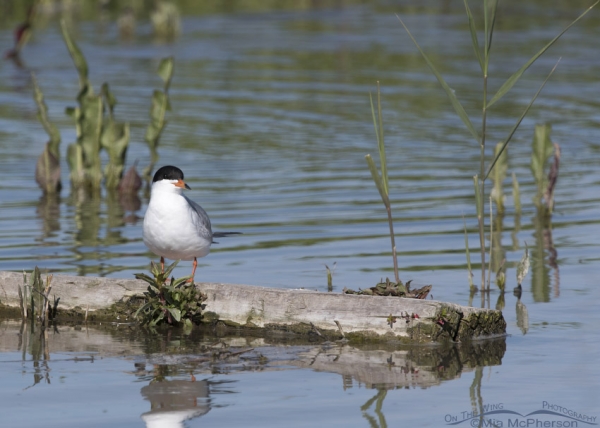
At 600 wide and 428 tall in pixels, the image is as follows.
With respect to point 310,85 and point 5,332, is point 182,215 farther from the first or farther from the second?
point 310,85

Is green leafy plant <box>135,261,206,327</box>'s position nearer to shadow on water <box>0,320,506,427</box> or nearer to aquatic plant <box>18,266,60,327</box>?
shadow on water <box>0,320,506,427</box>

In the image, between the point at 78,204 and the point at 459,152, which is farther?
the point at 459,152

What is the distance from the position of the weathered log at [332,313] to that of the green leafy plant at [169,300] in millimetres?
100

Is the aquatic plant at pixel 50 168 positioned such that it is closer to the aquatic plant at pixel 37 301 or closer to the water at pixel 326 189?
the water at pixel 326 189

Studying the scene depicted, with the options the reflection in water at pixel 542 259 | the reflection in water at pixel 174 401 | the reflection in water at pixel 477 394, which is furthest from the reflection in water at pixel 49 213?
the reflection in water at pixel 477 394

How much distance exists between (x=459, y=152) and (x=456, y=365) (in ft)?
28.5

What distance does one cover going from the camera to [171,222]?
6.82m

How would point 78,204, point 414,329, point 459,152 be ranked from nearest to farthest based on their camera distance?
point 414,329, point 78,204, point 459,152

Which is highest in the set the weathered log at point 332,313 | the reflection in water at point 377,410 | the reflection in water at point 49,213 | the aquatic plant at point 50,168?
the aquatic plant at point 50,168

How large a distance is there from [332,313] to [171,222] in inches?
47.9

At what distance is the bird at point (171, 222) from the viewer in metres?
6.82

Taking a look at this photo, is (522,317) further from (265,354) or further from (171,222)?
(171,222)

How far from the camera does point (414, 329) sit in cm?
652

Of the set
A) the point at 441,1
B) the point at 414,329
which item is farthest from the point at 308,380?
the point at 441,1
